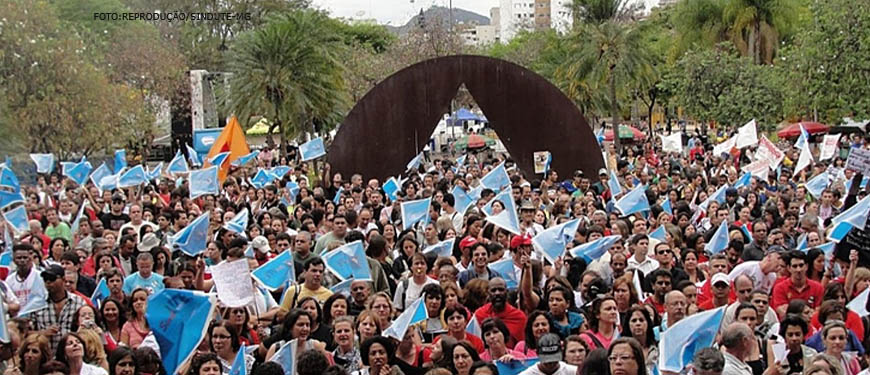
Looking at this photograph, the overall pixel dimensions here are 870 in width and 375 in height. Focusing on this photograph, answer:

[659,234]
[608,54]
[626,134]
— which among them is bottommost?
[626,134]

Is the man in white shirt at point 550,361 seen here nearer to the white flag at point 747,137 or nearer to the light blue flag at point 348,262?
the light blue flag at point 348,262

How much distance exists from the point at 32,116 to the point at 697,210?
23.3 meters

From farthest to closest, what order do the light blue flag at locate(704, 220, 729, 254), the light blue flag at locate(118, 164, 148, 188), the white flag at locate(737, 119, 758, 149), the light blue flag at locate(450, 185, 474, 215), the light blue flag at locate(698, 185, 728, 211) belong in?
the white flag at locate(737, 119, 758, 149) → the light blue flag at locate(118, 164, 148, 188) → the light blue flag at locate(450, 185, 474, 215) → the light blue flag at locate(698, 185, 728, 211) → the light blue flag at locate(704, 220, 729, 254)

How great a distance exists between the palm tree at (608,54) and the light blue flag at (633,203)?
25984 millimetres

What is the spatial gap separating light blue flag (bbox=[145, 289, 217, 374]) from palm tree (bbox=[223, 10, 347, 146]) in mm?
24428

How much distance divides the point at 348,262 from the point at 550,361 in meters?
3.71

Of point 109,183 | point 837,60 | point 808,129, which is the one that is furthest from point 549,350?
point 808,129

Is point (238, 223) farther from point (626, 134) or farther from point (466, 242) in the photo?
point (626, 134)

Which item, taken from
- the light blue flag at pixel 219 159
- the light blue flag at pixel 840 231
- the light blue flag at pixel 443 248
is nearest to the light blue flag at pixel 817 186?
the light blue flag at pixel 840 231

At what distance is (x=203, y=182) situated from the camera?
17.2 metres

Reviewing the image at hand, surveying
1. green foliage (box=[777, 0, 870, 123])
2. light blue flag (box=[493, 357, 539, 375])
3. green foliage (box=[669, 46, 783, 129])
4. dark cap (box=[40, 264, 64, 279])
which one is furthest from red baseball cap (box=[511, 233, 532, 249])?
green foliage (box=[669, 46, 783, 129])

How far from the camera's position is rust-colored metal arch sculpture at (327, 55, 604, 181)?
2328 centimetres

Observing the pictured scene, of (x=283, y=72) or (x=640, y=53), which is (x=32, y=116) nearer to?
(x=283, y=72)

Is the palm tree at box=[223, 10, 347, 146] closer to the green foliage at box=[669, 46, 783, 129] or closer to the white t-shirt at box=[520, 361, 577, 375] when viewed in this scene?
the green foliage at box=[669, 46, 783, 129]
